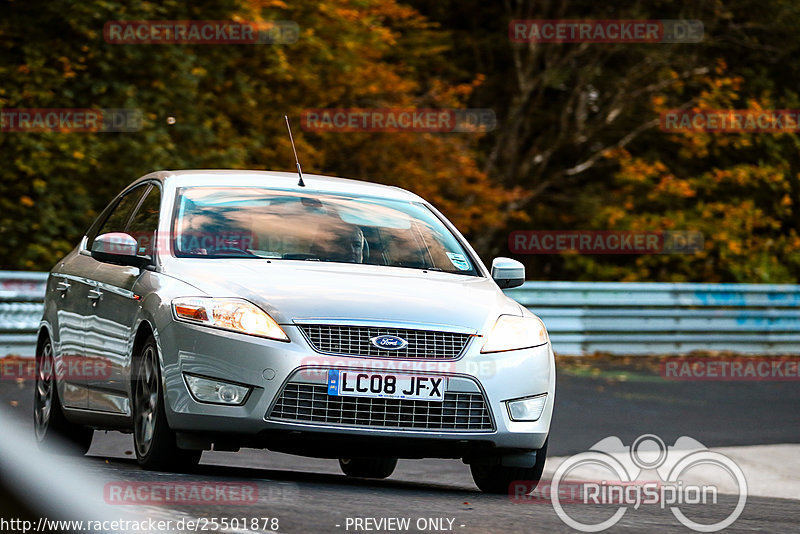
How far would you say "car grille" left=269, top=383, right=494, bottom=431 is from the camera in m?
6.95

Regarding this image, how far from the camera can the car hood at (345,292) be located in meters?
7.04

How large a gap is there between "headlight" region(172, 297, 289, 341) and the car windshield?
0.67 metres

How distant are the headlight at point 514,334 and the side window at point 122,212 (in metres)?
2.59

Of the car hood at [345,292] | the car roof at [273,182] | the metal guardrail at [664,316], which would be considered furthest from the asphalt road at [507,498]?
the metal guardrail at [664,316]

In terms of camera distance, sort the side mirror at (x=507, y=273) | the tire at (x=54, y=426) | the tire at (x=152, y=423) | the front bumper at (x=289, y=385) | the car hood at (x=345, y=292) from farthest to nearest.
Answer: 1. the tire at (x=54, y=426)
2. the side mirror at (x=507, y=273)
3. the tire at (x=152, y=423)
4. the car hood at (x=345, y=292)
5. the front bumper at (x=289, y=385)

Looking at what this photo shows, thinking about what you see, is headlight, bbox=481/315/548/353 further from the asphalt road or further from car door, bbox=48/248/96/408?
car door, bbox=48/248/96/408

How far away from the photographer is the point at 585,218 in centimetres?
3139

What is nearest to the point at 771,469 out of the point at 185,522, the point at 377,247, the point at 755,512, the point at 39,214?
the point at 755,512

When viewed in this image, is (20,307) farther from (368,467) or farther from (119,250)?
(119,250)

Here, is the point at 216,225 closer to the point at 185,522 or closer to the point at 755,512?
the point at 185,522

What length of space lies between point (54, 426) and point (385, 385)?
9.40 feet

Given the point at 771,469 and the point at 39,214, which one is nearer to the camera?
the point at 771,469

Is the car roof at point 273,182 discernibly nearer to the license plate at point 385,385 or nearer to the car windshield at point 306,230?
the car windshield at point 306,230

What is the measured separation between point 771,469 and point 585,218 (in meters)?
20.1
